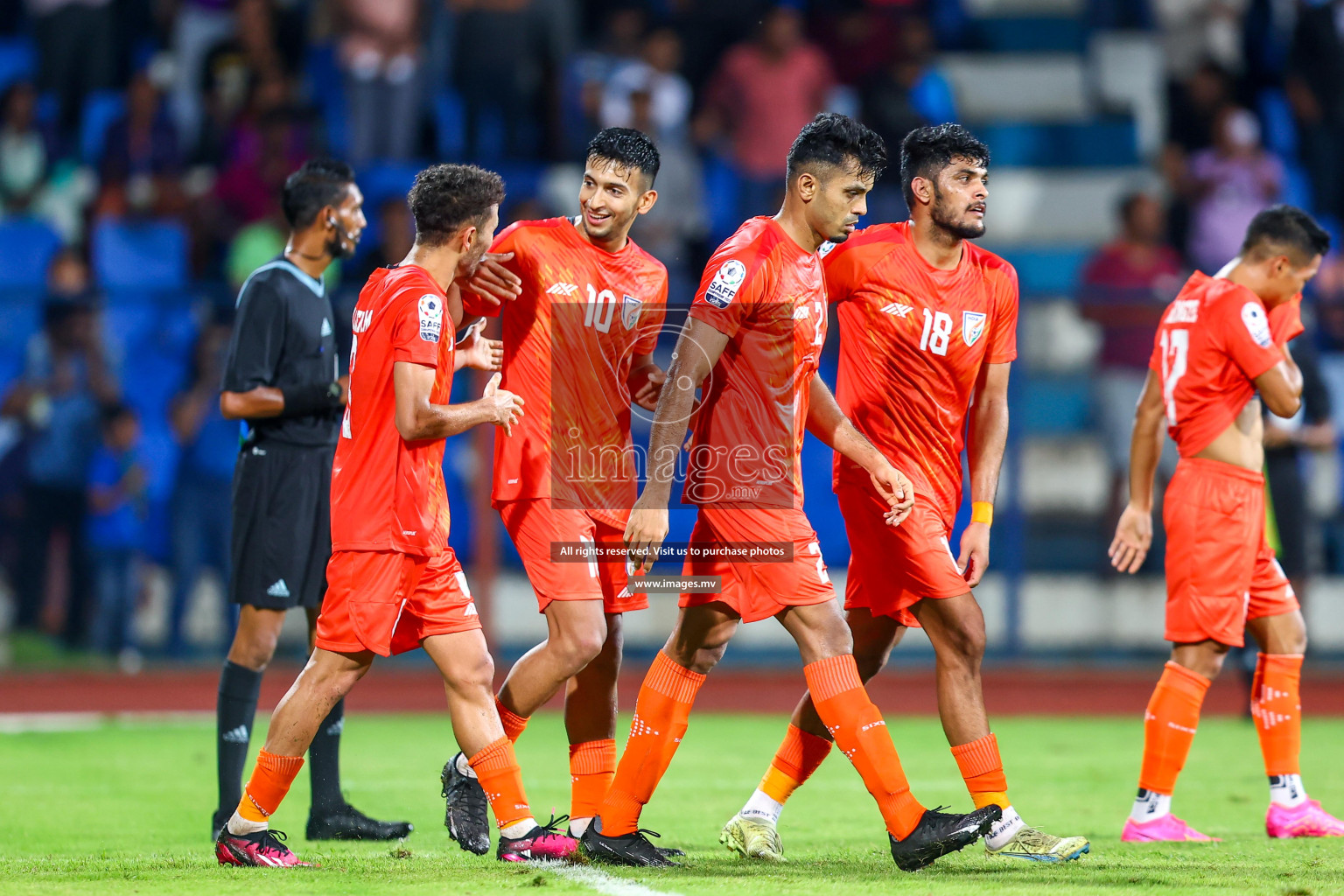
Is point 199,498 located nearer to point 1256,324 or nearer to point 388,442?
point 388,442

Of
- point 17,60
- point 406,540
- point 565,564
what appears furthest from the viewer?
point 17,60

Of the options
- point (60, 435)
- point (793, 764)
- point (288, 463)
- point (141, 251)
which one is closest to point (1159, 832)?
point (793, 764)

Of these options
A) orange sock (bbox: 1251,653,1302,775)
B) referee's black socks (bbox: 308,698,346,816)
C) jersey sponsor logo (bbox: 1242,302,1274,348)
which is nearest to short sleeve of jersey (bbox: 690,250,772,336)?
jersey sponsor logo (bbox: 1242,302,1274,348)

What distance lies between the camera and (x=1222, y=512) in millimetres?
6188

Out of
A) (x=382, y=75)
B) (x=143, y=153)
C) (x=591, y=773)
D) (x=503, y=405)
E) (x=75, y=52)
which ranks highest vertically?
(x=75, y=52)

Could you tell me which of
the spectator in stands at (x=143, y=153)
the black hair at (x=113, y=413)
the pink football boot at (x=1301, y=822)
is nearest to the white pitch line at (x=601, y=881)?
the pink football boot at (x=1301, y=822)

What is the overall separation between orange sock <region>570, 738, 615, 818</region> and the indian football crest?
156 cm

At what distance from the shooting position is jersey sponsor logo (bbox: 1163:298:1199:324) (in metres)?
6.32

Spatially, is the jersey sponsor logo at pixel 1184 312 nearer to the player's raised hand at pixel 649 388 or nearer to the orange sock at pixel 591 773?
the player's raised hand at pixel 649 388

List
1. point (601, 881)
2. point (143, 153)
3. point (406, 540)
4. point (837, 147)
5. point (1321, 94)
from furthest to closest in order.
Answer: point (1321, 94), point (143, 153), point (837, 147), point (406, 540), point (601, 881)

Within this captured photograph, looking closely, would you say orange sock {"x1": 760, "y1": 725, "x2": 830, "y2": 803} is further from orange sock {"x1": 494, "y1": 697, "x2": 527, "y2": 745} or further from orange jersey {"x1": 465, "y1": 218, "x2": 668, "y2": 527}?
orange jersey {"x1": 465, "y1": 218, "x2": 668, "y2": 527}

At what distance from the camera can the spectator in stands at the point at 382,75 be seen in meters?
14.8

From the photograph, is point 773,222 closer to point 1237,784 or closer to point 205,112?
point 1237,784

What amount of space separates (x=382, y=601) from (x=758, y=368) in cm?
151
